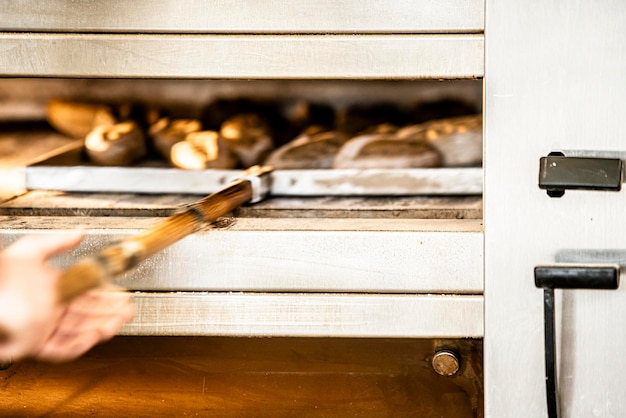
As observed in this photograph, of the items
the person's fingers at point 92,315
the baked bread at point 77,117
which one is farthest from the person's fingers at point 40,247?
the baked bread at point 77,117

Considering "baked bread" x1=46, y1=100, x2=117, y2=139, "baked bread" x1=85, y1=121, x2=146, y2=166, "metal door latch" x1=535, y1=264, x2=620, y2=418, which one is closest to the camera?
"metal door latch" x1=535, y1=264, x2=620, y2=418

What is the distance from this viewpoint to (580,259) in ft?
3.37

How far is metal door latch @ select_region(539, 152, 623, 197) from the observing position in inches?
38.5

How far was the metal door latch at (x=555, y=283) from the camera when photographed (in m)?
0.98

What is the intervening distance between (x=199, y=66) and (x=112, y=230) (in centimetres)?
29

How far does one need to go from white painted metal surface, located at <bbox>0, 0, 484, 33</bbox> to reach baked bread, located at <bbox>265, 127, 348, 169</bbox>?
46cm

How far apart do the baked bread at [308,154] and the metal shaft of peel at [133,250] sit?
0.39 meters

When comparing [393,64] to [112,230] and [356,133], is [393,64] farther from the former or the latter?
[356,133]

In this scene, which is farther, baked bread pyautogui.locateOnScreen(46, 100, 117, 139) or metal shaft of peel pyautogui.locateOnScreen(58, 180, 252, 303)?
baked bread pyautogui.locateOnScreen(46, 100, 117, 139)

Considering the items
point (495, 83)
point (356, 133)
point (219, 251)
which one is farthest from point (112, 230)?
point (356, 133)

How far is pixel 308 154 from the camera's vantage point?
1.49 meters

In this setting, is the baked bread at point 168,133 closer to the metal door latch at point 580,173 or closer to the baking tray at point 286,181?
the baking tray at point 286,181

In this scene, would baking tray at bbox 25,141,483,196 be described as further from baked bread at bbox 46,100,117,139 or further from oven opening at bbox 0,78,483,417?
baked bread at bbox 46,100,117,139

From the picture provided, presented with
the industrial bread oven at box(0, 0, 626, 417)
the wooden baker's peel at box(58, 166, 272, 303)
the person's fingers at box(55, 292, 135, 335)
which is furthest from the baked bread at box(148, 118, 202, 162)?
the person's fingers at box(55, 292, 135, 335)
